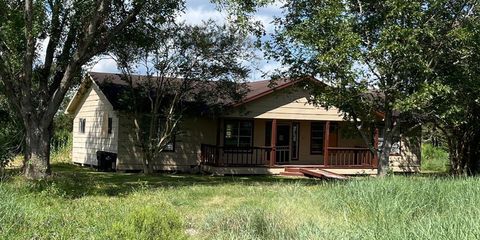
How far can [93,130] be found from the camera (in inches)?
958

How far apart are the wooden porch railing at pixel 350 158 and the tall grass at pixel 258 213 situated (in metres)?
13.1

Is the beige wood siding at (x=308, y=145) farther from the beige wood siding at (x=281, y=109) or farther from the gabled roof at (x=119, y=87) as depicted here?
the gabled roof at (x=119, y=87)

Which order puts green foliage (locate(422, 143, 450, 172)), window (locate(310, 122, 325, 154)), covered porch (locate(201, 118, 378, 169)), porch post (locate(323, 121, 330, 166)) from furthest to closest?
green foliage (locate(422, 143, 450, 172)), window (locate(310, 122, 325, 154)), porch post (locate(323, 121, 330, 166)), covered porch (locate(201, 118, 378, 169))

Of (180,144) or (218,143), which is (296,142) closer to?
(218,143)

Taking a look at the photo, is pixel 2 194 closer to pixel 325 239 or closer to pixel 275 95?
pixel 325 239

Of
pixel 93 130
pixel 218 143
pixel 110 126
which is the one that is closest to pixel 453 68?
pixel 218 143

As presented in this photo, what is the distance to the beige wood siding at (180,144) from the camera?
21688 mm

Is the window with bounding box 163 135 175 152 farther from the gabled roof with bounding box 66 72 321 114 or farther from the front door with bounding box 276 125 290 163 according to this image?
the front door with bounding box 276 125 290 163

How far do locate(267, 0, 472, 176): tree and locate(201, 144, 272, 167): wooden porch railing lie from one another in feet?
27.1

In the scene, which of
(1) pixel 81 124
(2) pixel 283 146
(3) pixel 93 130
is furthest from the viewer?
(1) pixel 81 124

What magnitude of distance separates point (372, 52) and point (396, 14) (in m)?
1.01

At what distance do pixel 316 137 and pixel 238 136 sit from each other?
15.4 feet

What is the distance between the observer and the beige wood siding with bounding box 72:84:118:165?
74.0 feet

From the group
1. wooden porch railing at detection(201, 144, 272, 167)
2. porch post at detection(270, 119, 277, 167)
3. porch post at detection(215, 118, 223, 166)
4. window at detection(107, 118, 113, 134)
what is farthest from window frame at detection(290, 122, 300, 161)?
window at detection(107, 118, 113, 134)
